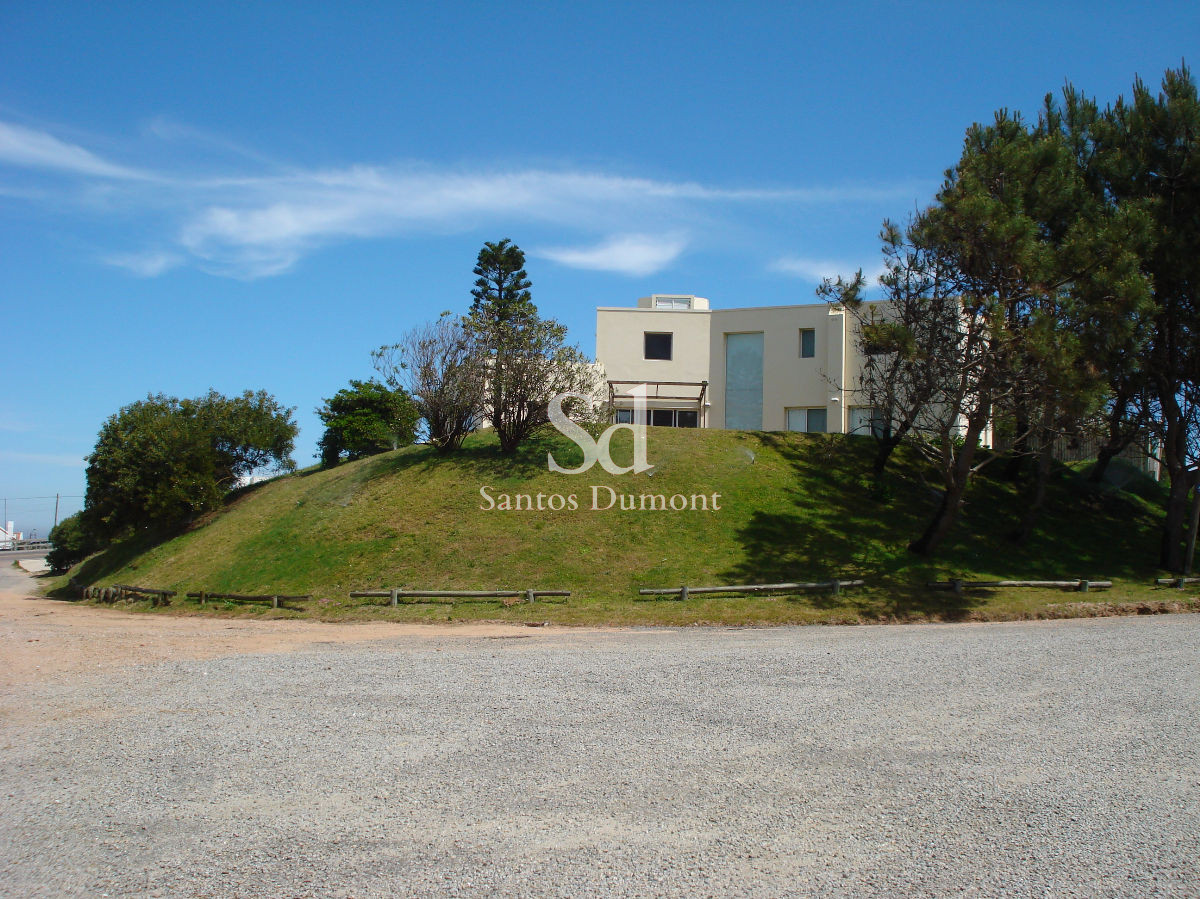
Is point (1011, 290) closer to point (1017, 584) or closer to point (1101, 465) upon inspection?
point (1017, 584)

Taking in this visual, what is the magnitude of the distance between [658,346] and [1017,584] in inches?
750

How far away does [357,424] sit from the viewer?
34.6 meters

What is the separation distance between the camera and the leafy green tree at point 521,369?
24.7 meters

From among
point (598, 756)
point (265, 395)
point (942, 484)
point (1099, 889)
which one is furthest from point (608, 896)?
point (265, 395)

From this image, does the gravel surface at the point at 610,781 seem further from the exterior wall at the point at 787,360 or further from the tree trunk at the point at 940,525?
the exterior wall at the point at 787,360

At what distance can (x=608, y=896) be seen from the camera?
181 inches

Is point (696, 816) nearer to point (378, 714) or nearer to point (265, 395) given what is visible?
point (378, 714)

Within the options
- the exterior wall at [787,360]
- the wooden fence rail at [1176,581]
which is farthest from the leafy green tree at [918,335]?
the exterior wall at [787,360]

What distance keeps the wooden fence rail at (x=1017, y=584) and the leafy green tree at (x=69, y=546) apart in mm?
36203

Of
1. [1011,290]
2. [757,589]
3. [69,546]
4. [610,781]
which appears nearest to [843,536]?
[757,589]

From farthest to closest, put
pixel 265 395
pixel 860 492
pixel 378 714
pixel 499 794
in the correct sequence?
pixel 265 395, pixel 860 492, pixel 378 714, pixel 499 794

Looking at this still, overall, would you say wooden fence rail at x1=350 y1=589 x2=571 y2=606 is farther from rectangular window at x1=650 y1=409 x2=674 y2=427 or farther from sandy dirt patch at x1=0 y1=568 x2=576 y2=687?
rectangular window at x1=650 y1=409 x2=674 y2=427

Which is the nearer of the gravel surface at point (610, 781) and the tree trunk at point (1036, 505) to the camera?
the gravel surface at point (610, 781)

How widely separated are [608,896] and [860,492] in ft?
68.3
